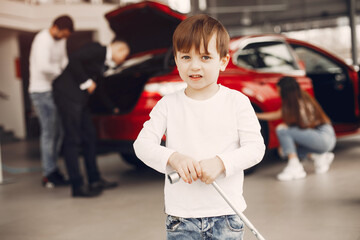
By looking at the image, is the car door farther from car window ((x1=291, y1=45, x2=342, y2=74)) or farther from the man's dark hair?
the man's dark hair

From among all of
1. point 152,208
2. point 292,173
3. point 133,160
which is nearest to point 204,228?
point 152,208

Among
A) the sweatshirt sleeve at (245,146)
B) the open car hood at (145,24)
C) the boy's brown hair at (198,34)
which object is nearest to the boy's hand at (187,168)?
the sweatshirt sleeve at (245,146)

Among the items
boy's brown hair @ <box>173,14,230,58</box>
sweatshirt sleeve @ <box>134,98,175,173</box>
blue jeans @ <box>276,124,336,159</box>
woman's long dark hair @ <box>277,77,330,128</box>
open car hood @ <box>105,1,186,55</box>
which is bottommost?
blue jeans @ <box>276,124,336,159</box>

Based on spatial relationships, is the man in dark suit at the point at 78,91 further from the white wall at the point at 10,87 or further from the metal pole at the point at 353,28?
the metal pole at the point at 353,28

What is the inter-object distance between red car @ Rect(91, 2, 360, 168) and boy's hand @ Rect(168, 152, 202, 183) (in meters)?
2.81

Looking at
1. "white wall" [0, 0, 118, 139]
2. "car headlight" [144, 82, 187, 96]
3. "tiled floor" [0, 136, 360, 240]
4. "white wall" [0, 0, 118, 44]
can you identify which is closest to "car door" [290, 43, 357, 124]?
"tiled floor" [0, 136, 360, 240]

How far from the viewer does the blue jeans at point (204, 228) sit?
169cm

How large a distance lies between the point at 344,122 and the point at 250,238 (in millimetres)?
3469

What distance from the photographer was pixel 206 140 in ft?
5.51

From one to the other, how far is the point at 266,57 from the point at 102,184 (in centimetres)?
234

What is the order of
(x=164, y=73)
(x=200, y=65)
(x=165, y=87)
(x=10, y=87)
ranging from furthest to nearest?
(x=10, y=87), (x=164, y=73), (x=165, y=87), (x=200, y=65)

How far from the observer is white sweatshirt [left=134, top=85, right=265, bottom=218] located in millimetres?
1671

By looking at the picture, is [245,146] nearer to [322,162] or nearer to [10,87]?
[322,162]

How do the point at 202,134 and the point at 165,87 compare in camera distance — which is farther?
the point at 165,87
